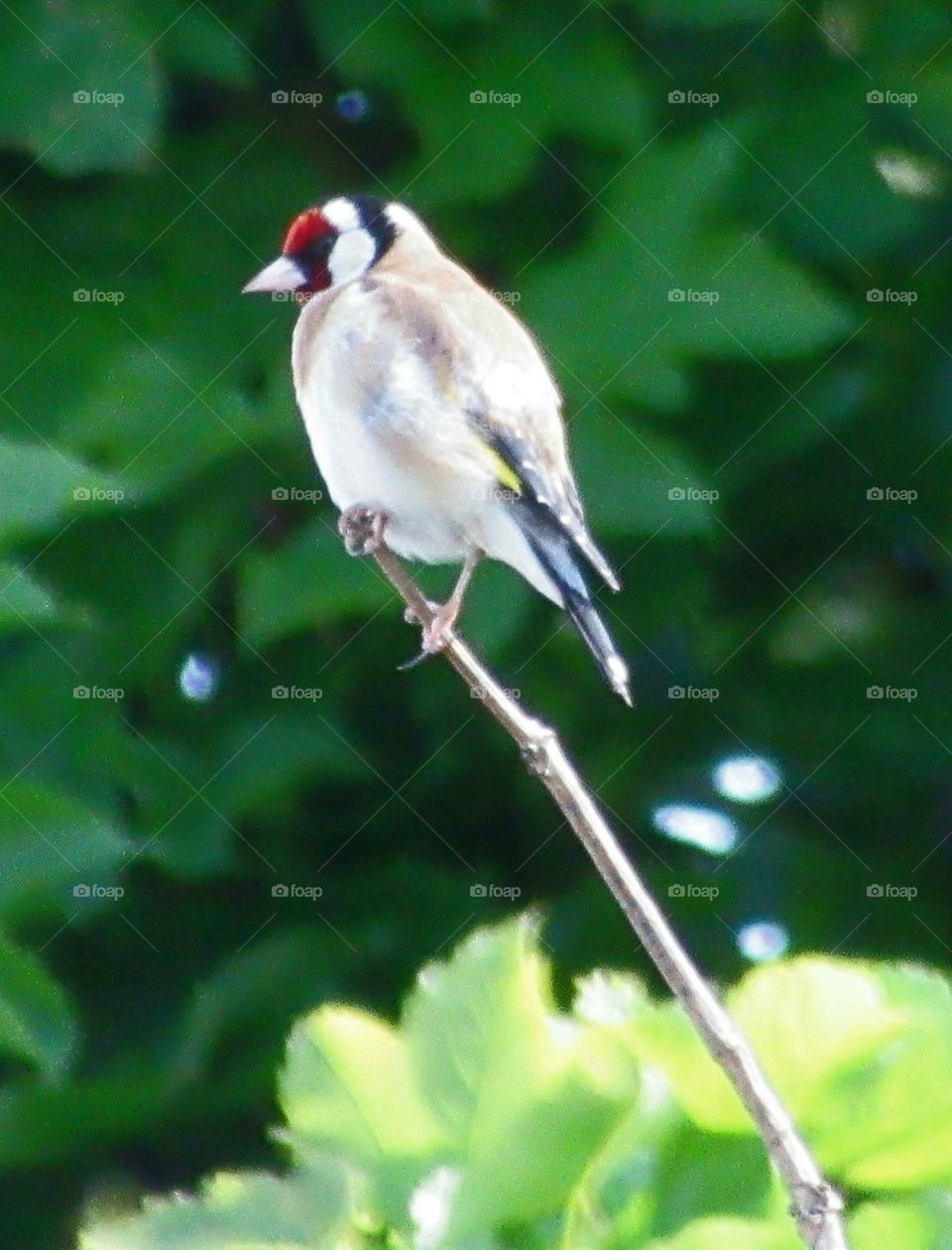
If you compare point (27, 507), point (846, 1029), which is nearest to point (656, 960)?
point (846, 1029)

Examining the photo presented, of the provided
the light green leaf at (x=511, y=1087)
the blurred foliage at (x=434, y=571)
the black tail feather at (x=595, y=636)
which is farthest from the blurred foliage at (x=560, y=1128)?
the blurred foliage at (x=434, y=571)

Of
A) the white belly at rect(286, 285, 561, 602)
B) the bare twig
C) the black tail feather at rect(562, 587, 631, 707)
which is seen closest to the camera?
the bare twig

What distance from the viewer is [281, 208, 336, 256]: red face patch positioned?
1292mm

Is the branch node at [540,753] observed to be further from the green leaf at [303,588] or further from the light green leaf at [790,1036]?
the green leaf at [303,588]

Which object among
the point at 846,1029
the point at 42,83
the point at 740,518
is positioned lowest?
the point at 846,1029

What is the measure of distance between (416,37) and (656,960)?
1.18m

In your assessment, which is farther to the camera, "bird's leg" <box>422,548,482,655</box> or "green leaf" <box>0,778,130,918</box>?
"green leaf" <box>0,778,130,918</box>

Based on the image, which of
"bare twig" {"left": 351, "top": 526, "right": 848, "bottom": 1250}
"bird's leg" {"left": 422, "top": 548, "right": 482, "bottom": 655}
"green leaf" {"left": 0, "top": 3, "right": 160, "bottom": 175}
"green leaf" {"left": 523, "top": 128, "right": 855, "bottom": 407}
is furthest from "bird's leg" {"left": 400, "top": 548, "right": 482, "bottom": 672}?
"bare twig" {"left": 351, "top": 526, "right": 848, "bottom": 1250}

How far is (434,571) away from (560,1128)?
1.13 metres

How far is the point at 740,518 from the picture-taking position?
154 centimetres

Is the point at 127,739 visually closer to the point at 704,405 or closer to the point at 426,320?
the point at 426,320

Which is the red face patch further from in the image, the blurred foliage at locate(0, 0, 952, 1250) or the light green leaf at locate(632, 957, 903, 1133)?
the light green leaf at locate(632, 957, 903, 1133)

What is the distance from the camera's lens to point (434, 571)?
1535 millimetres

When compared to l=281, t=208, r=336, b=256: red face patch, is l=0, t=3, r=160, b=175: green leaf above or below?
above
